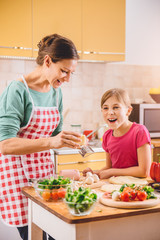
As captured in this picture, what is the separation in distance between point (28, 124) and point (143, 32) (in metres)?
2.88

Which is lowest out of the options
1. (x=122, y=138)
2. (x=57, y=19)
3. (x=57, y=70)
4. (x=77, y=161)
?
(x=77, y=161)

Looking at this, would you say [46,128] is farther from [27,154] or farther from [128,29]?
[128,29]

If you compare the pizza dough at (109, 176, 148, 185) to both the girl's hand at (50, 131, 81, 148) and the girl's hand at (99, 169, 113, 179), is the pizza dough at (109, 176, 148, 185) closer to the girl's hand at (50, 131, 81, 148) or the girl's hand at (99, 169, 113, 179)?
the girl's hand at (99, 169, 113, 179)

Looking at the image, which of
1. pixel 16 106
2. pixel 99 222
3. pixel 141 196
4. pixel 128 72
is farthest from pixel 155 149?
pixel 99 222

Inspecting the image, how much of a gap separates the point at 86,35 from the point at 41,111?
6.18 ft

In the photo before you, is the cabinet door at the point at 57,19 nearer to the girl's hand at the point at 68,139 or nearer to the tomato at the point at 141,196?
the girl's hand at the point at 68,139

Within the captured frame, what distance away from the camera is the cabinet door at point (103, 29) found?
12.3 feet

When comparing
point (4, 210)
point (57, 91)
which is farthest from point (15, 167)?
point (57, 91)

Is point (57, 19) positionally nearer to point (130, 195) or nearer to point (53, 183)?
point (53, 183)

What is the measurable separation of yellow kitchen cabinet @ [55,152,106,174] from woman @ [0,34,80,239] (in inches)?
48.5

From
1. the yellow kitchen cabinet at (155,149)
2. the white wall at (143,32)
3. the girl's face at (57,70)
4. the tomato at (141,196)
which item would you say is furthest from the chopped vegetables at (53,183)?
the white wall at (143,32)

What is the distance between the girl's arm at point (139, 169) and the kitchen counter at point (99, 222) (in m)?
0.51

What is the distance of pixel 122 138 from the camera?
2.32 metres

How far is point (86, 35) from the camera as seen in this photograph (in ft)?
12.3
